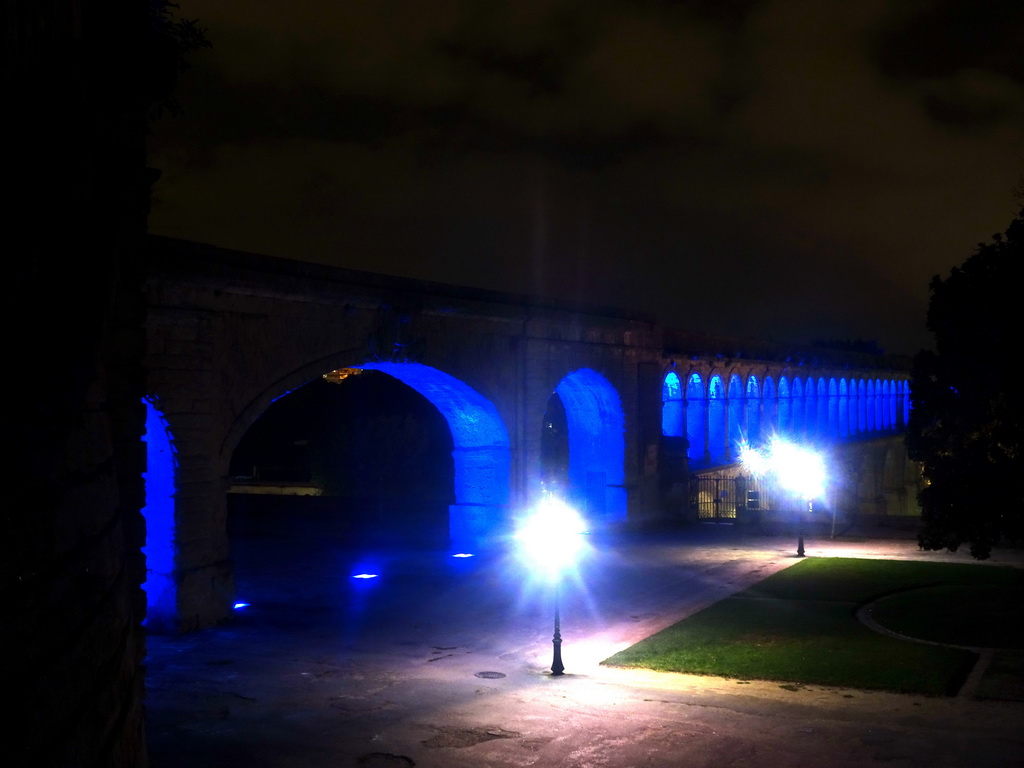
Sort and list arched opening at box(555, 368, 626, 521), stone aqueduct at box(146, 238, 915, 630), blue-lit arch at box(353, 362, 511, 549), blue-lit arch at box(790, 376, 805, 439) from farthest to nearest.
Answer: blue-lit arch at box(790, 376, 805, 439) < arched opening at box(555, 368, 626, 521) < blue-lit arch at box(353, 362, 511, 549) < stone aqueduct at box(146, 238, 915, 630)

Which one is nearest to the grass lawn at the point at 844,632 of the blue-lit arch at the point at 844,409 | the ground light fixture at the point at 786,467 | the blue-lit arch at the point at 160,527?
the blue-lit arch at the point at 160,527

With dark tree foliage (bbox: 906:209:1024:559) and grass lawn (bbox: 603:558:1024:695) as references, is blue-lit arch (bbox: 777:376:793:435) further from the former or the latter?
dark tree foliage (bbox: 906:209:1024:559)

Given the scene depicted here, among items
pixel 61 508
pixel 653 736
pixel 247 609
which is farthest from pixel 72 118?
pixel 247 609

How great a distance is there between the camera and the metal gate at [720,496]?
107 ft

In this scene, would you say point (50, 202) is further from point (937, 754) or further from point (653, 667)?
point (653, 667)

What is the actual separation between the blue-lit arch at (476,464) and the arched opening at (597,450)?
448 cm

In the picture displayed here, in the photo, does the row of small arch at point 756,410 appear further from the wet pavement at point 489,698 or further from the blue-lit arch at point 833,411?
the wet pavement at point 489,698

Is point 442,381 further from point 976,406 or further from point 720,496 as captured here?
point 720,496

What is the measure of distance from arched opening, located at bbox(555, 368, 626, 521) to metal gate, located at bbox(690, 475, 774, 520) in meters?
3.99

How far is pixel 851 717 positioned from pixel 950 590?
8.04 metres

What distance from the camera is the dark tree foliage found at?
1441cm

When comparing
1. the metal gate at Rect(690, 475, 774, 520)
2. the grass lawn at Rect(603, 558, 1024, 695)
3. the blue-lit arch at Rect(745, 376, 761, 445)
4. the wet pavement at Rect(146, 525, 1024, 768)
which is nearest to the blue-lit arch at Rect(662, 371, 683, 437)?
the metal gate at Rect(690, 475, 774, 520)

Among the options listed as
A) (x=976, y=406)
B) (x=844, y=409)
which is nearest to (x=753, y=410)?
(x=844, y=409)

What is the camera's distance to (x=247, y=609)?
57.8 ft
